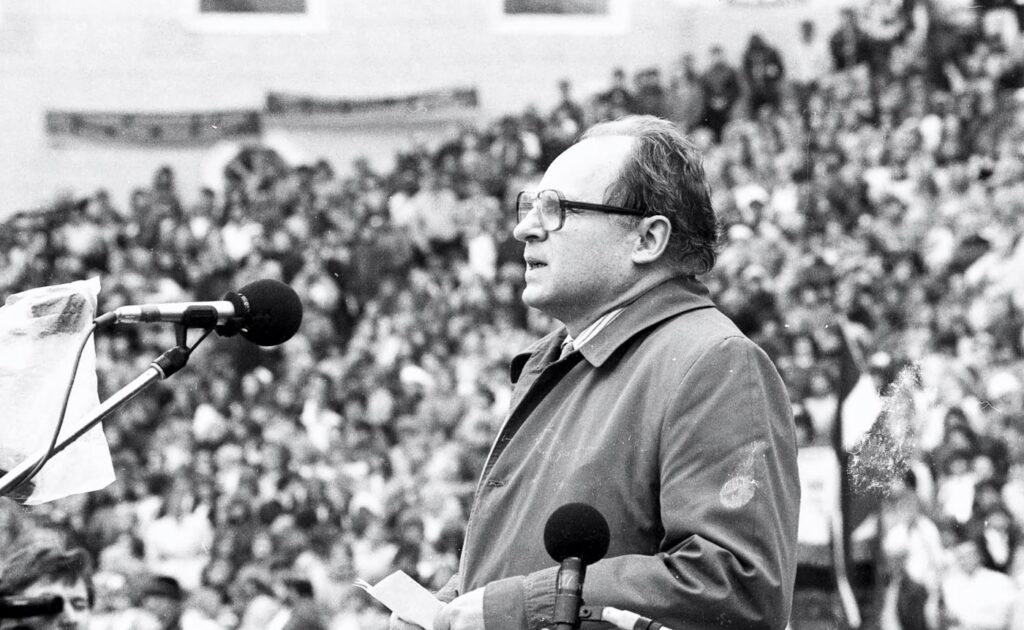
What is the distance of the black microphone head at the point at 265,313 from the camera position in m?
2.52

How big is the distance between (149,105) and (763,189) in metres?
7.40

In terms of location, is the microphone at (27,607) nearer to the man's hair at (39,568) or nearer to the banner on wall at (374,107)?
the man's hair at (39,568)

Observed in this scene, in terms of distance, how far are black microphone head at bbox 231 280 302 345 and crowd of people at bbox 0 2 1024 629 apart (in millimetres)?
1692

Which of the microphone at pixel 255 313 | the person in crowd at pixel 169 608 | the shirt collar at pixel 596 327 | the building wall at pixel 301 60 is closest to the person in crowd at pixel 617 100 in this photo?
the building wall at pixel 301 60

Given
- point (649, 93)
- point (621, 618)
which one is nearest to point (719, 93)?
point (649, 93)

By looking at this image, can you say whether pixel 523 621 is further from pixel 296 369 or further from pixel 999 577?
pixel 296 369

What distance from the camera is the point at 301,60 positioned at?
17828mm

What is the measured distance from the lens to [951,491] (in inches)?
270

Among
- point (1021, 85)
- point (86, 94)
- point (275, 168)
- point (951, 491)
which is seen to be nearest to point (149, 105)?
point (86, 94)

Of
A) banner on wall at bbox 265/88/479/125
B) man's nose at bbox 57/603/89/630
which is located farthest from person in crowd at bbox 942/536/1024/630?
banner on wall at bbox 265/88/479/125

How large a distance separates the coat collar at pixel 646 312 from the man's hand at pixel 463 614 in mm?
391

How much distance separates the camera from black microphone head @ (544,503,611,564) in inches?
76.7

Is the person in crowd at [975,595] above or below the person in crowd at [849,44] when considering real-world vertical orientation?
below

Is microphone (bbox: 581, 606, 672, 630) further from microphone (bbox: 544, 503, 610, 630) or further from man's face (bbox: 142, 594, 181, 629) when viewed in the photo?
man's face (bbox: 142, 594, 181, 629)
